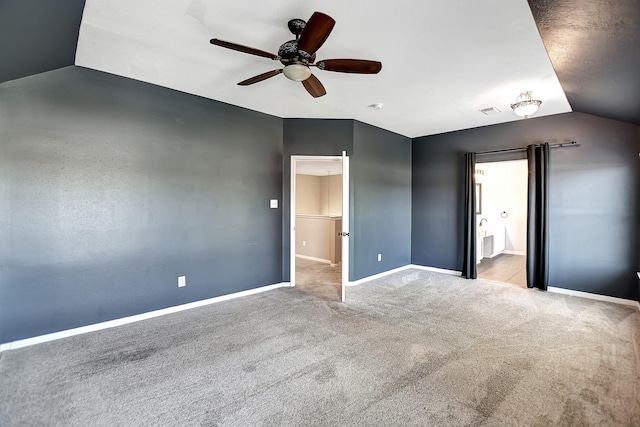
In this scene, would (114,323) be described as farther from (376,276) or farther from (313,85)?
(376,276)

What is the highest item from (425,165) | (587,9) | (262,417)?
(587,9)

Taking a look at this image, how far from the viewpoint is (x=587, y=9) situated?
1.79m

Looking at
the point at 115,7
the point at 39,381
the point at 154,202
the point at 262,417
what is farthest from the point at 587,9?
the point at 39,381

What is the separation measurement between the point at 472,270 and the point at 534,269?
867 mm

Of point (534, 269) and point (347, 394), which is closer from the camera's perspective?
point (347, 394)

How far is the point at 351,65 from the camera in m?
2.24

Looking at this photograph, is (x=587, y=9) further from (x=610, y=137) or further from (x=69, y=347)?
(x=69, y=347)

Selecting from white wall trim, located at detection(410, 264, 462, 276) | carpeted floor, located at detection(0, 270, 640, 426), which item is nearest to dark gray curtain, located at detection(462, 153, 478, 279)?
white wall trim, located at detection(410, 264, 462, 276)

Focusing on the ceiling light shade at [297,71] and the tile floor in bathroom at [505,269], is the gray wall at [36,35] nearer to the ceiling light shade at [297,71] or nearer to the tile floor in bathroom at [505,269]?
the ceiling light shade at [297,71]

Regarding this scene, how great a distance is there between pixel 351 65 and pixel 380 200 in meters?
3.18

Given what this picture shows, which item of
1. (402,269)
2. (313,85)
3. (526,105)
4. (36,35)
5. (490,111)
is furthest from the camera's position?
(402,269)

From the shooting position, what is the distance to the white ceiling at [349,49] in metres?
2.01

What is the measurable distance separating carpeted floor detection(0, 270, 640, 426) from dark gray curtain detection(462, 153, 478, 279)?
56.3 inches

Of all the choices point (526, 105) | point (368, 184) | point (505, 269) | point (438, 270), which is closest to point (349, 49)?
point (526, 105)
